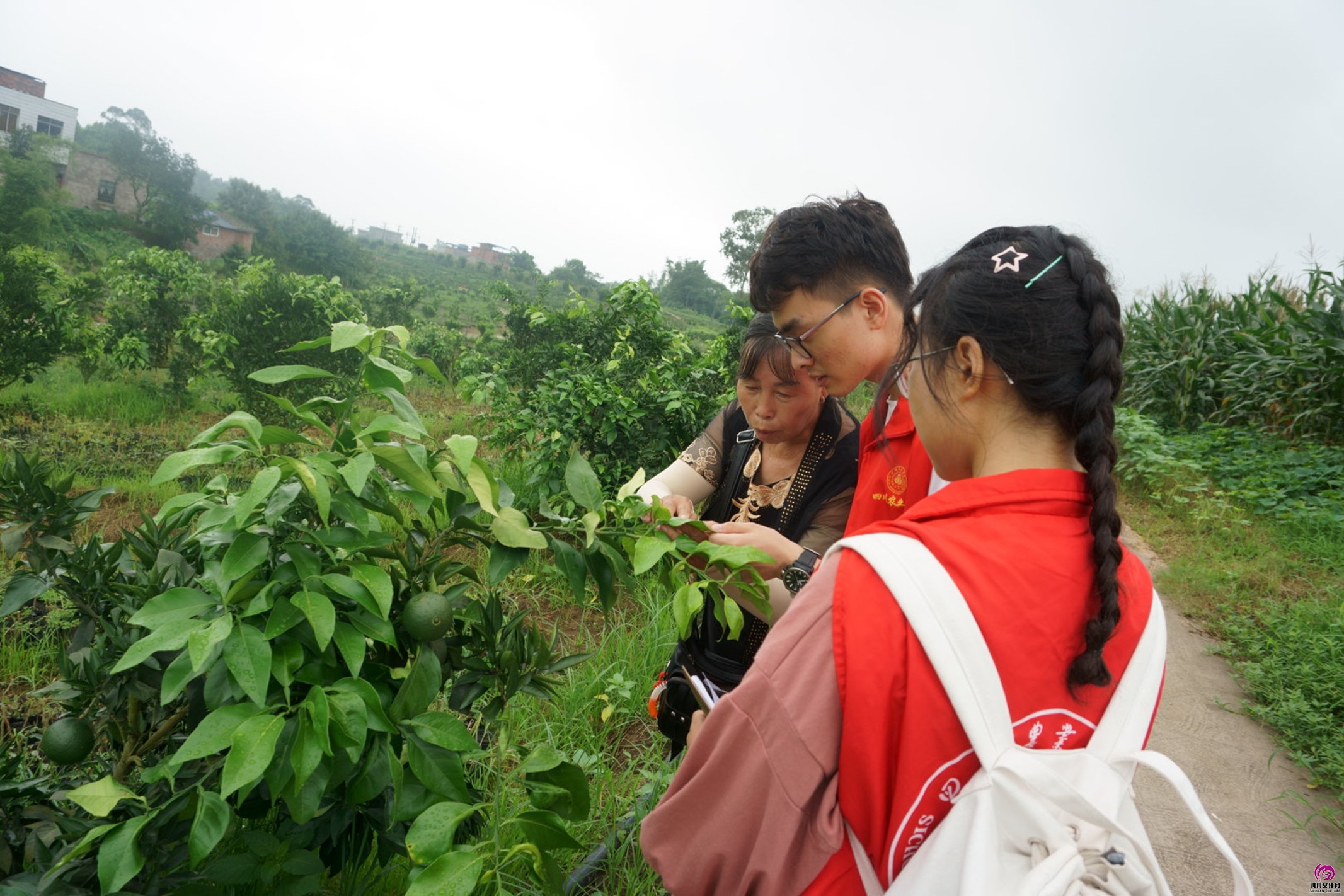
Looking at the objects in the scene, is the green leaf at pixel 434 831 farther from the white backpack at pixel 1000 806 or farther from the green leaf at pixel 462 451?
the white backpack at pixel 1000 806

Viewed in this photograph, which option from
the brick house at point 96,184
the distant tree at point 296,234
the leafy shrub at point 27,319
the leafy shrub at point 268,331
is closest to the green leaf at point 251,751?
the leafy shrub at point 268,331

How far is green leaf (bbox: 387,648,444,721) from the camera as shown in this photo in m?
0.94

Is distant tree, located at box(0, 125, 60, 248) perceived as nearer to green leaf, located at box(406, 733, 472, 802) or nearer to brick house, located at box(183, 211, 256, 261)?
green leaf, located at box(406, 733, 472, 802)

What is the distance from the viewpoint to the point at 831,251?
1622 millimetres

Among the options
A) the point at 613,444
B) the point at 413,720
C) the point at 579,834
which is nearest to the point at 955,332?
the point at 413,720

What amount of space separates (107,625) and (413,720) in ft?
1.40

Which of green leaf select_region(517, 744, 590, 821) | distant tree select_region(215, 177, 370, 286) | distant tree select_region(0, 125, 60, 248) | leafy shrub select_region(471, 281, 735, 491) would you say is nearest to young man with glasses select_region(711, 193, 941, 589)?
green leaf select_region(517, 744, 590, 821)

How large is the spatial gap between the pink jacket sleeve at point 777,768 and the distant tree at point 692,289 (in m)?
29.5

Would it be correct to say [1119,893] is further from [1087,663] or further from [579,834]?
[579,834]

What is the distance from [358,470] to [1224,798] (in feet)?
11.2

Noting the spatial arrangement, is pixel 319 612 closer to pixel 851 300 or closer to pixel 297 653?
pixel 297 653

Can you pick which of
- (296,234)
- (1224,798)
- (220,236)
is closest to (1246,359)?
(1224,798)

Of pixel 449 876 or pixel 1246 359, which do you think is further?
pixel 1246 359

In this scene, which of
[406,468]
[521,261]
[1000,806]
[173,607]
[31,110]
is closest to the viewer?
[1000,806]
